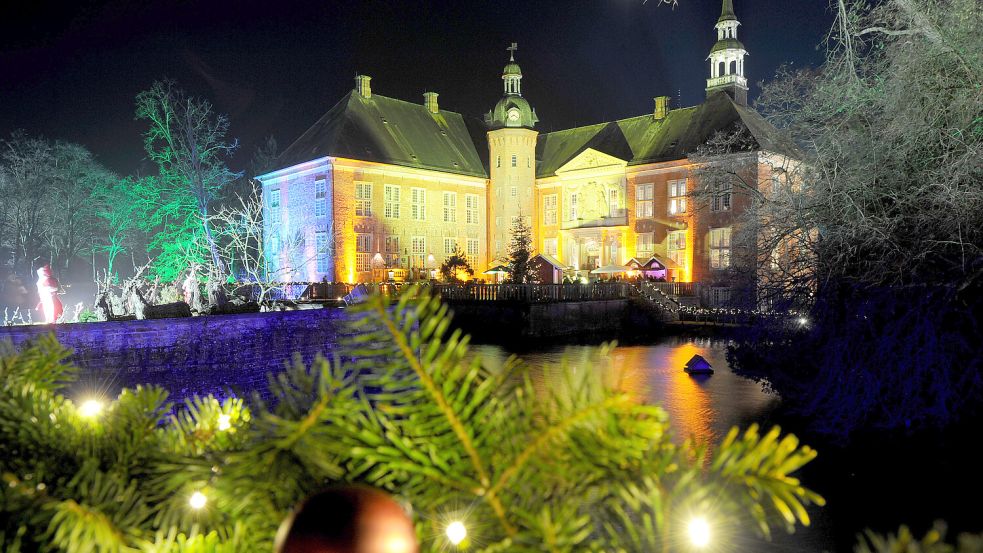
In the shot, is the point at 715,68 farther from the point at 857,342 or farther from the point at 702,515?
the point at 702,515

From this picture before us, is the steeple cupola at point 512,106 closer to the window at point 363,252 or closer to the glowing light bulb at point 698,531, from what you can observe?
the window at point 363,252

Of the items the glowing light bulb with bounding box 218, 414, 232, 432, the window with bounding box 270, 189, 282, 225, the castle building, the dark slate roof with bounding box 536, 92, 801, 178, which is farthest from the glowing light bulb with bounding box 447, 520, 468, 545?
the window with bounding box 270, 189, 282, 225

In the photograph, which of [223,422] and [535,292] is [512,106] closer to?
[535,292]

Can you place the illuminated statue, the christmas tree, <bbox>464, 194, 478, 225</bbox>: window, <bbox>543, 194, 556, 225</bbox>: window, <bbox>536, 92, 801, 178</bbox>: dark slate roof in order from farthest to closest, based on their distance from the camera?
<bbox>543, 194, 556, 225</bbox>: window
<bbox>464, 194, 478, 225</bbox>: window
<bbox>536, 92, 801, 178</bbox>: dark slate roof
the illuminated statue
the christmas tree

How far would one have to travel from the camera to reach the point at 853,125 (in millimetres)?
9219

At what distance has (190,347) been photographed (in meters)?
11.9

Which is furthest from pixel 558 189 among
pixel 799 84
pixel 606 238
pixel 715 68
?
pixel 799 84

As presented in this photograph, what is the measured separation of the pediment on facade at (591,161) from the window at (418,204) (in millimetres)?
10736

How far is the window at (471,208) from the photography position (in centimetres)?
4616

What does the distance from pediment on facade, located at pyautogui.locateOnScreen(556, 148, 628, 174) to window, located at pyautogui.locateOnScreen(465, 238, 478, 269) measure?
8.56 m

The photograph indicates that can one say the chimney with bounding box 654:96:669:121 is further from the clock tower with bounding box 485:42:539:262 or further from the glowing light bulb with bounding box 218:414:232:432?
the glowing light bulb with bounding box 218:414:232:432

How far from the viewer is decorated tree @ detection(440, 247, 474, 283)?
131ft

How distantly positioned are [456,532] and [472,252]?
45.6 metres

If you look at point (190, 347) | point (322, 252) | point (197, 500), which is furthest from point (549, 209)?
point (197, 500)
